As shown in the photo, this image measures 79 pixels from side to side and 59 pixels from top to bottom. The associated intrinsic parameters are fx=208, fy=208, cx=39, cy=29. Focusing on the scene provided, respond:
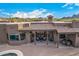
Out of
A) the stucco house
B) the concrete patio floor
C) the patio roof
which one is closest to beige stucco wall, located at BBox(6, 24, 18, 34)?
the stucco house

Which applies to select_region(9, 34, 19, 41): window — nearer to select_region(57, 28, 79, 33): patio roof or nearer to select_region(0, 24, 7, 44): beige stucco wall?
select_region(0, 24, 7, 44): beige stucco wall

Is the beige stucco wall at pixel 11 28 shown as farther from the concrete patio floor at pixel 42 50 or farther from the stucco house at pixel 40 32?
the concrete patio floor at pixel 42 50

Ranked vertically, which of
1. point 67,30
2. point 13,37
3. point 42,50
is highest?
point 67,30

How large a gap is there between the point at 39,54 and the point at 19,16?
0.78 metres

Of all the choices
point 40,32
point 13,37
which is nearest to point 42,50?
point 40,32

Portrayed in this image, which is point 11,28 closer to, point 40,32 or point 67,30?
point 40,32

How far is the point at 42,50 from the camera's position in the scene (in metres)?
3.77

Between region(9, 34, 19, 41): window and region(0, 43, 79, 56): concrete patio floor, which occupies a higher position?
region(9, 34, 19, 41): window

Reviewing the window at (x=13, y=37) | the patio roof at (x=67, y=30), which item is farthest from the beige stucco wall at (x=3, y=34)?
the patio roof at (x=67, y=30)

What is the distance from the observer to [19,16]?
3.74 metres

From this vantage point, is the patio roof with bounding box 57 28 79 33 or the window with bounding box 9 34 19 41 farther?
the window with bounding box 9 34 19 41

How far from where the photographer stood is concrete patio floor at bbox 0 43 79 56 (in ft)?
12.3

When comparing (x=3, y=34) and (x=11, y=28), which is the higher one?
(x=11, y=28)

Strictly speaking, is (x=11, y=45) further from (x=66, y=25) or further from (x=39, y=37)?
(x=66, y=25)
